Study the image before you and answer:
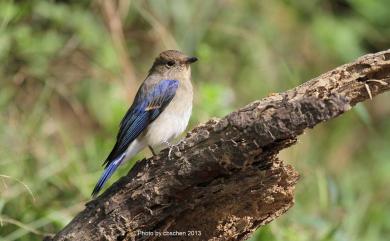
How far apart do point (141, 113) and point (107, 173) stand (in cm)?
64

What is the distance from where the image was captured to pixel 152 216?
12.4 ft

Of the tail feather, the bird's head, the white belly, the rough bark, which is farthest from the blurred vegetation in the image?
the rough bark

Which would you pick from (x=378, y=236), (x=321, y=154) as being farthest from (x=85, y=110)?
A: (x=378, y=236)

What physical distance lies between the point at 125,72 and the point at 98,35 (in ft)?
1.92

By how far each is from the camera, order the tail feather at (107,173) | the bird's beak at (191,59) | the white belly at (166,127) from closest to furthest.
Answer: the tail feather at (107,173) → the white belly at (166,127) → the bird's beak at (191,59)

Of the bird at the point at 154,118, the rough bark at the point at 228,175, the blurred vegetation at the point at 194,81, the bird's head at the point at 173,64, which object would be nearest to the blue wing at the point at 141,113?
the bird at the point at 154,118

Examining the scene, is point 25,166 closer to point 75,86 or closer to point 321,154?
point 75,86

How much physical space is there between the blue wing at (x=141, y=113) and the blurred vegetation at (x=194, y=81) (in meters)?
0.64

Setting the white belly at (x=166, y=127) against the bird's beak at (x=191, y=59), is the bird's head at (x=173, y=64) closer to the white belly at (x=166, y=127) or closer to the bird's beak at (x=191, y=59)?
the bird's beak at (x=191, y=59)

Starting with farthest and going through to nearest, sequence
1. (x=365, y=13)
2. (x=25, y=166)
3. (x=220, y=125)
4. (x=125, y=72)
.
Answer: (x=365, y=13)
(x=125, y=72)
(x=25, y=166)
(x=220, y=125)

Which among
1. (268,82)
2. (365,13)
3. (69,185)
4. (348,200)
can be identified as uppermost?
(365,13)

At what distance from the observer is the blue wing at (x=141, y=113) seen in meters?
4.75

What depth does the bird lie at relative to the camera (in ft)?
15.8

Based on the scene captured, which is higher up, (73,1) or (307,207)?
(73,1)
